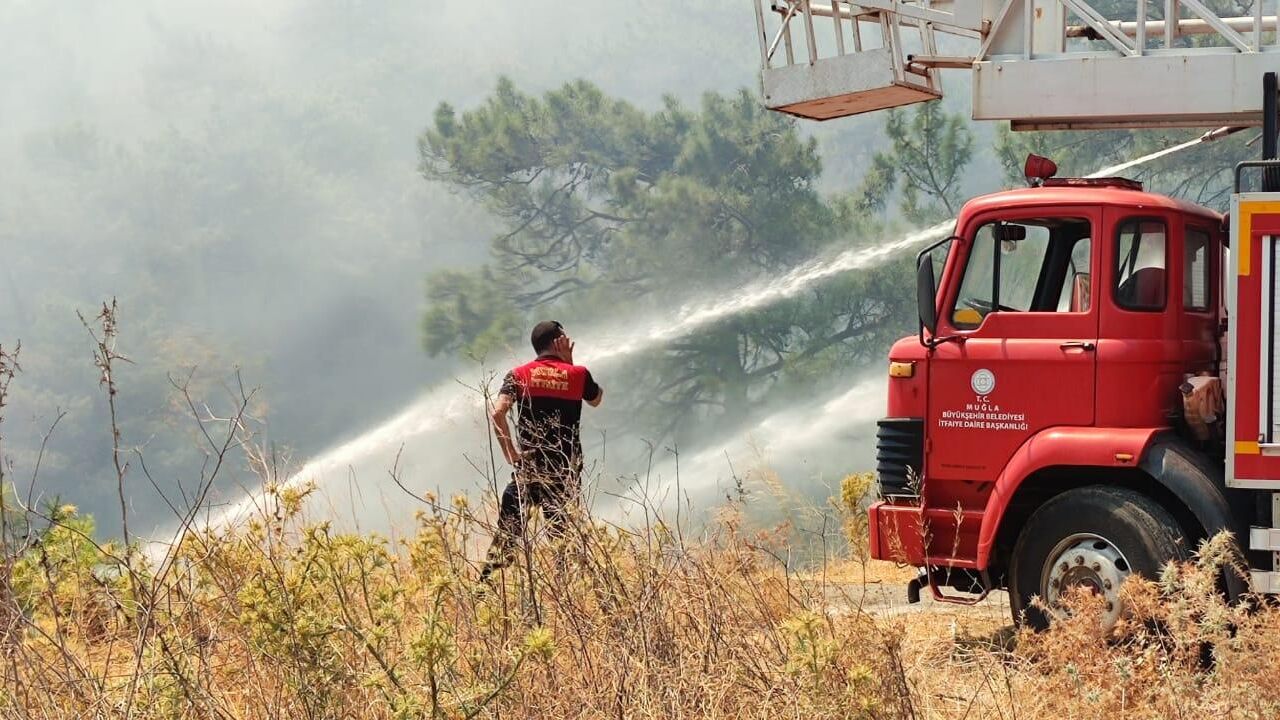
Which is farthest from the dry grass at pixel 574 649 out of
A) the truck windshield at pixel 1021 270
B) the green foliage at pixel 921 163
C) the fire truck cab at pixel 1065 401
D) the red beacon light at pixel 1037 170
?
the green foliage at pixel 921 163

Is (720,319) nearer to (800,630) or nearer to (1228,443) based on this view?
(1228,443)

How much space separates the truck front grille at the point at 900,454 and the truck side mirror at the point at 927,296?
1.46ft

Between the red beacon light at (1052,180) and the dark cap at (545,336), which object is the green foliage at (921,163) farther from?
the dark cap at (545,336)

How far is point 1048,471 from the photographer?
675 centimetres

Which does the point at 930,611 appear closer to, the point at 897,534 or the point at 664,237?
the point at 897,534

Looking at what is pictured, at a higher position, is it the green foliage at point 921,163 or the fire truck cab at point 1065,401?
the green foliage at point 921,163

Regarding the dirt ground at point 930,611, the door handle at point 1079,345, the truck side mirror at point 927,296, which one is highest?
the truck side mirror at point 927,296

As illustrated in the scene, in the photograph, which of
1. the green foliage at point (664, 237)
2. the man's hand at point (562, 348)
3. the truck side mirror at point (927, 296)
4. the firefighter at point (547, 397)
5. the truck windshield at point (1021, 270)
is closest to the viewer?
the firefighter at point (547, 397)

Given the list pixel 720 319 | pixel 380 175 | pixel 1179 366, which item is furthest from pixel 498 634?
pixel 380 175

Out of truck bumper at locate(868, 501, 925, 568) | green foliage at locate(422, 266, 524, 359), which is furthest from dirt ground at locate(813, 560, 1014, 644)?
green foliage at locate(422, 266, 524, 359)

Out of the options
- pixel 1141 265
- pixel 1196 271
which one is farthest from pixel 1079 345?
pixel 1196 271

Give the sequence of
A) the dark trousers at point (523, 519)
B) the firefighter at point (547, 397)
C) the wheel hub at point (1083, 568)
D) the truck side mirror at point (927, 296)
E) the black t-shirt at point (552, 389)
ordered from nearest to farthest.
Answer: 1. the dark trousers at point (523, 519)
2. the wheel hub at point (1083, 568)
3. the firefighter at point (547, 397)
4. the truck side mirror at point (927, 296)
5. the black t-shirt at point (552, 389)

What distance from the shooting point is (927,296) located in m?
6.79

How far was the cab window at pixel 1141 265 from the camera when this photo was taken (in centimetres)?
660
